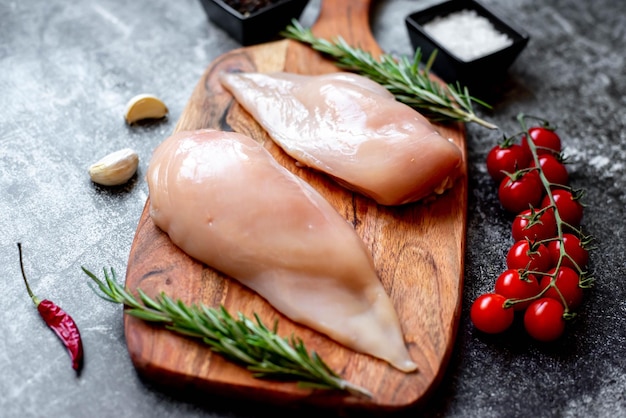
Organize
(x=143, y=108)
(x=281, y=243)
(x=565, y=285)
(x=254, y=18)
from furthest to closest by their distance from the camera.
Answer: (x=254, y=18) → (x=143, y=108) → (x=565, y=285) → (x=281, y=243)

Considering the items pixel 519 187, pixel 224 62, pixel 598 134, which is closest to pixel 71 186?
pixel 224 62

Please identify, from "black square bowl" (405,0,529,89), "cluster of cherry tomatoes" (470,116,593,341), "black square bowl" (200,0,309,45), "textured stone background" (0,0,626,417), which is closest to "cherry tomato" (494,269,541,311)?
"cluster of cherry tomatoes" (470,116,593,341)

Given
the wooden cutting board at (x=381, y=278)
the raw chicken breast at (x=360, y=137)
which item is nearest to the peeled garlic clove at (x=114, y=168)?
the wooden cutting board at (x=381, y=278)

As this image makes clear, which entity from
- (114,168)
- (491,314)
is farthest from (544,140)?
(114,168)

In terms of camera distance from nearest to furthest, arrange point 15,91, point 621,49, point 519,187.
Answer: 1. point 519,187
2. point 15,91
3. point 621,49

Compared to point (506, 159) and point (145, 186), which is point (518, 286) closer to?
point (506, 159)

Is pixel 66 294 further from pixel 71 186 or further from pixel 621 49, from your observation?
pixel 621 49
